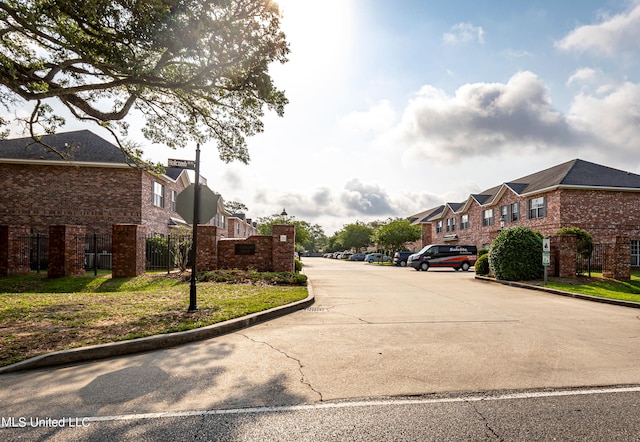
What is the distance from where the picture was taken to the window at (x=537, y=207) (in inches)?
1082

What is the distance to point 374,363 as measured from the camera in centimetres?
485

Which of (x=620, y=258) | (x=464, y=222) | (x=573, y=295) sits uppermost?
(x=464, y=222)

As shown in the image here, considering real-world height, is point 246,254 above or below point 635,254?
above

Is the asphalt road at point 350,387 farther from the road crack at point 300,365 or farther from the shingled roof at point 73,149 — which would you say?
the shingled roof at point 73,149

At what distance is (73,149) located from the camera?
20.8 metres

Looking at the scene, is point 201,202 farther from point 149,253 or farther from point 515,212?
point 515,212

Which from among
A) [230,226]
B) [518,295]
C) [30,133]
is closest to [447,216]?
[230,226]

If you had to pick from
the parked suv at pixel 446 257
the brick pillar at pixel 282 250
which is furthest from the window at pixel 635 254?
the brick pillar at pixel 282 250

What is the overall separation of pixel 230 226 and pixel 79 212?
2642 centimetres

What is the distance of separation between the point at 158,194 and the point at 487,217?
1188 inches

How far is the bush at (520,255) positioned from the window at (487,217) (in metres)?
19.9

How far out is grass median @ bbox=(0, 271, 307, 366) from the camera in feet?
18.7

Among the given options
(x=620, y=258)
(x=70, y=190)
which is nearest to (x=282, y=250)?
(x=70, y=190)

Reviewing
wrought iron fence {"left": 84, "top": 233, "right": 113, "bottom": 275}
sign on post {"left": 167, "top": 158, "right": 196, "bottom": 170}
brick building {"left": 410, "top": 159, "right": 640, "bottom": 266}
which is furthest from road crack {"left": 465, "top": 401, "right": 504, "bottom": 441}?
brick building {"left": 410, "top": 159, "right": 640, "bottom": 266}
